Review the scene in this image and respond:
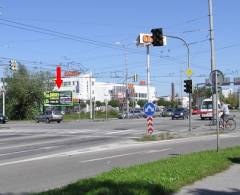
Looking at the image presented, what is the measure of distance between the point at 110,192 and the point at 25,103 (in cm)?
8654

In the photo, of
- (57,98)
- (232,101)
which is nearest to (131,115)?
(57,98)

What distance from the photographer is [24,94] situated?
92375 mm

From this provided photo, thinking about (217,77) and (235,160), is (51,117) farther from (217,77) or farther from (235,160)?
(235,160)

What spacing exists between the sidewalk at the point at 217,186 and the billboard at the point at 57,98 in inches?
3367

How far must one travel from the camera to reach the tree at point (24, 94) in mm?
92438

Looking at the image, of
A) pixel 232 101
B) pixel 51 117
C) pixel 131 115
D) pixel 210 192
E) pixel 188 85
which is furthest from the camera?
pixel 232 101

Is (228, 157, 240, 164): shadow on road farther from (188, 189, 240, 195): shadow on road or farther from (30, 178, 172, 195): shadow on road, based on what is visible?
(30, 178, 172, 195): shadow on road

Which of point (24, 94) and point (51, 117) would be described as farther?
point (24, 94)

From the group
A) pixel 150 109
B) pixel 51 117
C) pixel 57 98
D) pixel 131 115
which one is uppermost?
pixel 57 98

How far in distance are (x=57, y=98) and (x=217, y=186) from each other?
296 feet

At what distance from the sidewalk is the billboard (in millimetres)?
85527

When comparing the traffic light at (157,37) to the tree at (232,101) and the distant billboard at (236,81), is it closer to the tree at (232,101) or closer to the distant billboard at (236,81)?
the distant billboard at (236,81)

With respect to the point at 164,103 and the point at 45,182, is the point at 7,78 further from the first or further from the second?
the point at 164,103

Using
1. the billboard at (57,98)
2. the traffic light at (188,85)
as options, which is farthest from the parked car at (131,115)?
the traffic light at (188,85)
